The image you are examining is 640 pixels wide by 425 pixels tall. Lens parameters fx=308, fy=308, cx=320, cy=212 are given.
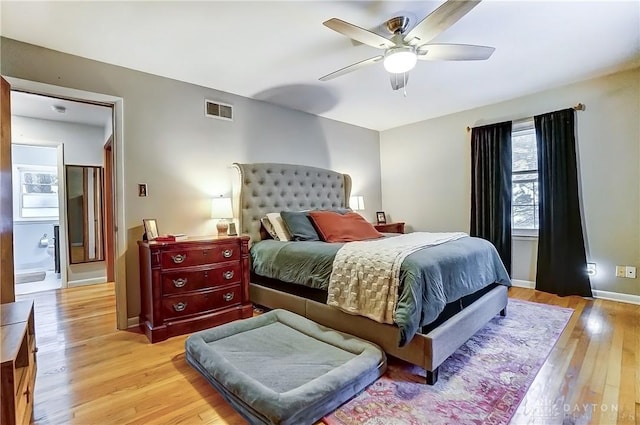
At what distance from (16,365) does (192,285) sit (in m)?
1.29

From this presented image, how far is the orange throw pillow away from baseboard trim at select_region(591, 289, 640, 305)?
255cm

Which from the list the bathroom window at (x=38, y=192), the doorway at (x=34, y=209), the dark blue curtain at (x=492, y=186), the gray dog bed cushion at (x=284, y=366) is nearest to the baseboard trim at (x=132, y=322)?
the gray dog bed cushion at (x=284, y=366)

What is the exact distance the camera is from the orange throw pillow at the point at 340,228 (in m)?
3.30

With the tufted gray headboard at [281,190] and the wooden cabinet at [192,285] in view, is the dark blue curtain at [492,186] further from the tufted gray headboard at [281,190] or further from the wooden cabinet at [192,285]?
the wooden cabinet at [192,285]

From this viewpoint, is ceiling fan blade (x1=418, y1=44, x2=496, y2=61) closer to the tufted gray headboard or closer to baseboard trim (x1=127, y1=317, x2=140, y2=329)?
the tufted gray headboard

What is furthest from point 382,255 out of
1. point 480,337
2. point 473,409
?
point 480,337

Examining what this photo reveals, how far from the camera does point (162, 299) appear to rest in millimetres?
2604

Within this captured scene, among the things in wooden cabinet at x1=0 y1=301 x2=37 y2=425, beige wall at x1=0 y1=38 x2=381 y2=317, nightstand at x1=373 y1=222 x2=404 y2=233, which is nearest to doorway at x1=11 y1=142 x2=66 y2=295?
beige wall at x1=0 y1=38 x2=381 y2=317

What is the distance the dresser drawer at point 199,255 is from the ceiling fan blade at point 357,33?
6.76ft

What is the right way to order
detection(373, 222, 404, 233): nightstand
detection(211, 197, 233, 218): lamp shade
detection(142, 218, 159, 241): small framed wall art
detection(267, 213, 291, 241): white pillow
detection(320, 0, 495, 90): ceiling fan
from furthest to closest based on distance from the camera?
detection(373, 222, 404, 233): nightstand, detection(267, 213, 291, 241): white pillow, detection(211, 197, 233, 218): lamp shade, detection(142, 218, 159, 241): small framed wall art, detection(320, 0, 495, 90): ceiling fan

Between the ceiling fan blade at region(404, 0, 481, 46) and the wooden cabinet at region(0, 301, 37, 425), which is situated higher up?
the ceiling fan blade at region(404, 0, 481, 46)

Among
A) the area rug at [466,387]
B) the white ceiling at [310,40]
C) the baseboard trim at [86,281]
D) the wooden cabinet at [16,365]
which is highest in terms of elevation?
the white ceiling at [310,40]

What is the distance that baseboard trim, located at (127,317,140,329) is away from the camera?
2.90m

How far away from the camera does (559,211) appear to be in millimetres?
3619
